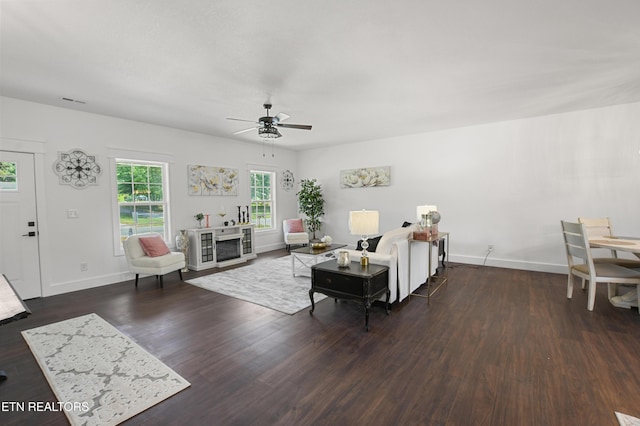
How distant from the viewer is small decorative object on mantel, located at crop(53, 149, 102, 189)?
4234mm

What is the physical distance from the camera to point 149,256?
4.63m

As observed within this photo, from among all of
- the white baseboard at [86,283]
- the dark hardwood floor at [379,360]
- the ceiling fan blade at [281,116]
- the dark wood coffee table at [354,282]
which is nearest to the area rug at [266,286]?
the dark hardwood floor at [379,360]

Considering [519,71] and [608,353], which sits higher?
[519,71]

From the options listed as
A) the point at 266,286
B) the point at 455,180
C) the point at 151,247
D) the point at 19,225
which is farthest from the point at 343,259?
the point at 19,225

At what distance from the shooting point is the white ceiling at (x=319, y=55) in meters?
2.12

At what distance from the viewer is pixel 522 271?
16.7 feet

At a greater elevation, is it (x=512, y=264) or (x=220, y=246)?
(x=220, y=246)

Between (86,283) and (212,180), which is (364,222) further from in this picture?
(86,283)

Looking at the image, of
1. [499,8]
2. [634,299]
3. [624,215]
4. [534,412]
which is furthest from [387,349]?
[624,215]

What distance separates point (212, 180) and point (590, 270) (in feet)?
20.6

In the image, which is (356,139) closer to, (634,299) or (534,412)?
(634,299)

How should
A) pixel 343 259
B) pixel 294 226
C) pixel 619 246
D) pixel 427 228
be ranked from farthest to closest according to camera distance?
1. pixel 294 226
2. pixel 427 228
3. pixel 343 259
4. pixel 619 246

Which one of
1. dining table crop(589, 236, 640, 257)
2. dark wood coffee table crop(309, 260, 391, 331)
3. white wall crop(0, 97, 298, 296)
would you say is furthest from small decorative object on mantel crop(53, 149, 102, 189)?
dining table crop(589, 236, 640, 257)

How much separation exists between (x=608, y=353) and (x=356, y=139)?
18.0 feet
